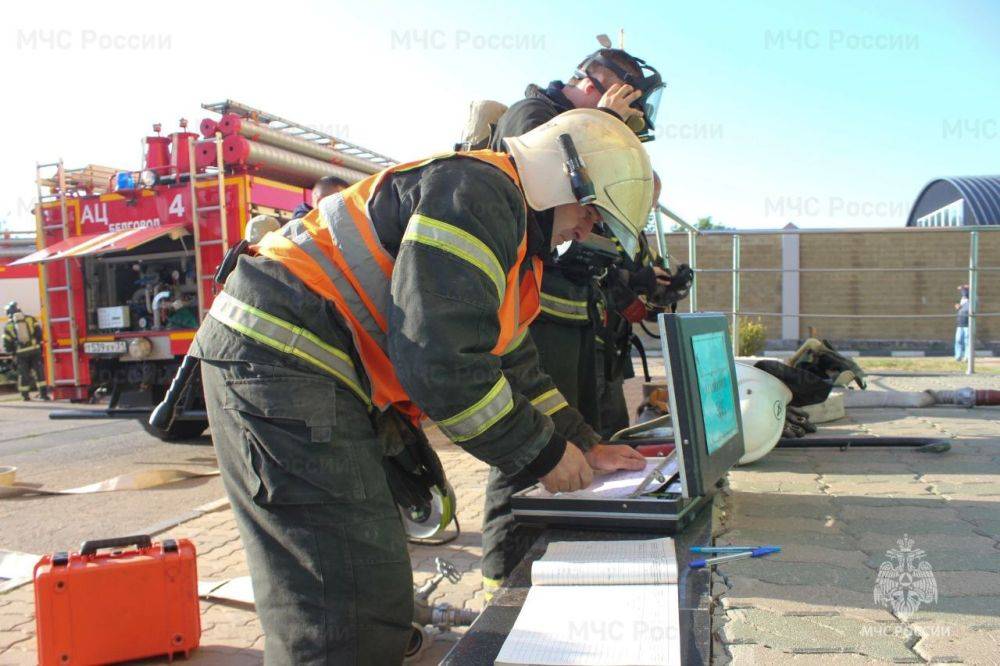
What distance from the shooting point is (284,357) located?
1.75 meters

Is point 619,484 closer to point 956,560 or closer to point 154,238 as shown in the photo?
point 956,560

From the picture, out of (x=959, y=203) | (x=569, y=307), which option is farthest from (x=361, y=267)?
(x=959, y=203)

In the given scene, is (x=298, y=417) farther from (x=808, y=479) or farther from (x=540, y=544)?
(x=808, y=479)

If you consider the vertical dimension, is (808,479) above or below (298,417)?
below

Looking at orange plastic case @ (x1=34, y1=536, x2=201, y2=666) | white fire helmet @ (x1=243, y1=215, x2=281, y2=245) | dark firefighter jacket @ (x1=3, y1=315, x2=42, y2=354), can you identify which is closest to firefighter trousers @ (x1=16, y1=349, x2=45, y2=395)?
dark firefighter jacket @ (x1=3, y1=315, x2=42, y2=354)

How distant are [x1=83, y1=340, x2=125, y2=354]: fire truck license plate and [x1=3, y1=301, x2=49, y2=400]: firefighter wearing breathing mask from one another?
19.5ft

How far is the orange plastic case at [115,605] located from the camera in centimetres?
272

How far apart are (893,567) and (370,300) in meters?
1.42

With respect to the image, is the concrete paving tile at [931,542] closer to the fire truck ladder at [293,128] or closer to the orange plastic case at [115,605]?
the orange plastic case at [115,605]

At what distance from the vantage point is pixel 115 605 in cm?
281

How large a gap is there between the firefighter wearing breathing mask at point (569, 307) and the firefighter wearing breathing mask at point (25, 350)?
1260 centimetres

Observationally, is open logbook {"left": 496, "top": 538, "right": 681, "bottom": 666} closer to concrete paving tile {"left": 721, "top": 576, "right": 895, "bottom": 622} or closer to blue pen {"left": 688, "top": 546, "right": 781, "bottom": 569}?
blue pen {"left": 688, "top": 546, "right": 781, "bottom": 569}

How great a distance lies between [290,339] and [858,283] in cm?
2148

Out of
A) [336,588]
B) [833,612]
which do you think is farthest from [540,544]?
[833,612]
